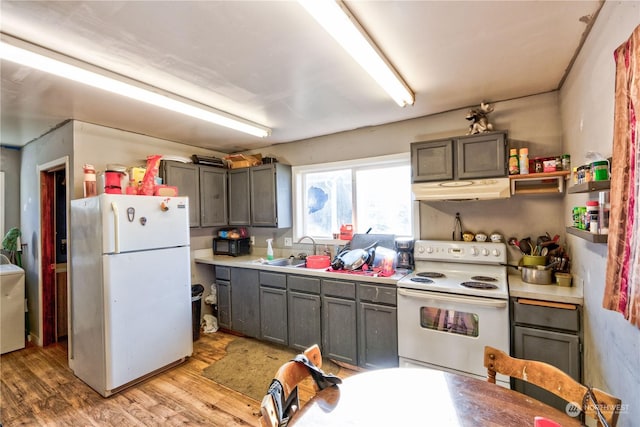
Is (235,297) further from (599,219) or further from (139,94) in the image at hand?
(599,219)

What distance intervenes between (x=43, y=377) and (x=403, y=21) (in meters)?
4.04

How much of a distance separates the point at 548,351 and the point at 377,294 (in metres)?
1.19

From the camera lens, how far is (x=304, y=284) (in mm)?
2885

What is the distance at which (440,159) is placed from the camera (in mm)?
2574

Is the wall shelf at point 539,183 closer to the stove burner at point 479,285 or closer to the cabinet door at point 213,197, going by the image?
the stove burner at point 479,285

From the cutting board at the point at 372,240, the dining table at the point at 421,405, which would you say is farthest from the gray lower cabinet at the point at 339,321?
the dining table at the point at 421,405

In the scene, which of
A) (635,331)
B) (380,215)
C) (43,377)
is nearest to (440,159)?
(380,215)

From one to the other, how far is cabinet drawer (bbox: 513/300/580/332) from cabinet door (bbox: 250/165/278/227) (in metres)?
2.58

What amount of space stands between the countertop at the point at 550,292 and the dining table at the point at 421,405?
1081 mm

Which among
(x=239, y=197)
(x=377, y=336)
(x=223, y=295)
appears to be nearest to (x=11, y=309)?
(x=223, y=295)

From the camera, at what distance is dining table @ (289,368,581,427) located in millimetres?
942

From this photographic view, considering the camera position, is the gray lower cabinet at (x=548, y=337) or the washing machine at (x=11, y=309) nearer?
the gray lower cabinet at (x=548, y=337)

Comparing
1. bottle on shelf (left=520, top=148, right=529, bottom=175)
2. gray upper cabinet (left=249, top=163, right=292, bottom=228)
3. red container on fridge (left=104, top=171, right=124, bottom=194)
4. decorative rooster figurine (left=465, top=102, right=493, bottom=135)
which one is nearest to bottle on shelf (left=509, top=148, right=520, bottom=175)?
bottle on shelf (left=520, top=148, right=529, bottom=175)

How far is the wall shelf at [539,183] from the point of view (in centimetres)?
221
